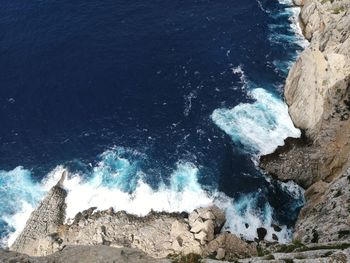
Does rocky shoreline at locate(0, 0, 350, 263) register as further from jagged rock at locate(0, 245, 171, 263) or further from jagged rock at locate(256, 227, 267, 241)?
jagged rock at locate(0, 245, 171, 263)

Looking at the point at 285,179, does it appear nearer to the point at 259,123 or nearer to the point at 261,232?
the point at 261,232

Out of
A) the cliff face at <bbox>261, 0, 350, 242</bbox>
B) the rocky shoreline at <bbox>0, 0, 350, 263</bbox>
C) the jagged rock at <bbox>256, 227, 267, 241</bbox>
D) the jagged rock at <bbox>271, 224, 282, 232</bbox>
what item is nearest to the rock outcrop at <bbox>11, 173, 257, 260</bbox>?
the rocky shoreline at <bbox>0, 0, 350, 263</bbox>

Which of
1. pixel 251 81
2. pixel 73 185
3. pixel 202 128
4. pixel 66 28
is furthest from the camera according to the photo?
pixel 66 28

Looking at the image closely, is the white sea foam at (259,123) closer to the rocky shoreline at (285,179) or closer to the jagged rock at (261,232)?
the rocky shoreline at (285,179)

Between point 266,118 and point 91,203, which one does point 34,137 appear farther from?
point 266,118

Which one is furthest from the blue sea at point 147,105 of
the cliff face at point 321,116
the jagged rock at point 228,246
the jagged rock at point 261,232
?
the jagged rock at point 228,246

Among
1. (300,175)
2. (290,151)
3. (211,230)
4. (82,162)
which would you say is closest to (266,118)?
(290,151)
